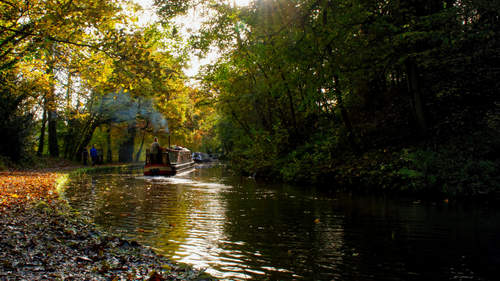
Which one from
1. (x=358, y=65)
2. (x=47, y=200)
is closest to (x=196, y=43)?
(x=358, y=65)

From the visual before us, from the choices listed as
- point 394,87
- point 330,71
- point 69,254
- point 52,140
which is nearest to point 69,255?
point 69,254

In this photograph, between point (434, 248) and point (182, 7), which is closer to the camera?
point (434, 248)

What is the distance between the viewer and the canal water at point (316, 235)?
16.5 ft

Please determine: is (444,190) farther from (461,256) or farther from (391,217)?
(461,256)

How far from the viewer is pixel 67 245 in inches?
203

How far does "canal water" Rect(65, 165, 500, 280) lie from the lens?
5031 mm

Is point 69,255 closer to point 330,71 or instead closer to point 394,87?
point 330,71

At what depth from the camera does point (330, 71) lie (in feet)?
47.2

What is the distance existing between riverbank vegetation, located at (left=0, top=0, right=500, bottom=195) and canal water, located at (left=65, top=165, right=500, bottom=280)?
109 inches

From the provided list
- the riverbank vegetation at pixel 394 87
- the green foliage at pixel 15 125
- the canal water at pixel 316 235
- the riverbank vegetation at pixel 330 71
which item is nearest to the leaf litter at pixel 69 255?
the canal water at pixel 316 235

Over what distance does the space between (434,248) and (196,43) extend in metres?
16.9

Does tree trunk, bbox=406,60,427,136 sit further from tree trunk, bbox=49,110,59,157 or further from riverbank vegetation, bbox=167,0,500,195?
tree trunk, bbox=49,110,59,157

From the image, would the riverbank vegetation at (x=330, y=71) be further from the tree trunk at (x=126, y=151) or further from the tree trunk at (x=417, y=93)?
the tree trunk at (x=126, y=151)

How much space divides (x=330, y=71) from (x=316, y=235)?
351 inches
